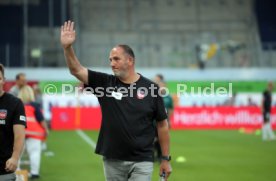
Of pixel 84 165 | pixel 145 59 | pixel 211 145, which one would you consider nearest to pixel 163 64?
pixel 145 59

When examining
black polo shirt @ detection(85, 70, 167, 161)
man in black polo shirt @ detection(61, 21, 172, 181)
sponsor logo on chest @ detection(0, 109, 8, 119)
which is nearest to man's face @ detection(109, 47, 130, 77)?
man in black polo shirt @ detection(61, 21, 172, 181)

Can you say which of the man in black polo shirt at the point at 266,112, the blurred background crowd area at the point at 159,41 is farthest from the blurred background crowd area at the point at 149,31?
the man in black polo shirt at the point at 266,112

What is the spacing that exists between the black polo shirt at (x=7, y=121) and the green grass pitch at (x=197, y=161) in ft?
21.2

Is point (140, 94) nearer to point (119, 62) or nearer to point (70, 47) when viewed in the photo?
point (119, 62)

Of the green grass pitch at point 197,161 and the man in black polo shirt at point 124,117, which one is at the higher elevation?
the man in black polo shirt at point 124,117

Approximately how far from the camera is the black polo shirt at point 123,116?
20.9 ft

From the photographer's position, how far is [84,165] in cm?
1516

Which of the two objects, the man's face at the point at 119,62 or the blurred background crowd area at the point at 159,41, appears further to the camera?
the blurred background crowd area at the point at 159,41

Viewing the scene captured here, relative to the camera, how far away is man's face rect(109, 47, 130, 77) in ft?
20.9

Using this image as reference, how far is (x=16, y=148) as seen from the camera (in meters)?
6.12

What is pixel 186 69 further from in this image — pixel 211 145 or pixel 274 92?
pixel 211 145

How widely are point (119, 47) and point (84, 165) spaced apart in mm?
9114

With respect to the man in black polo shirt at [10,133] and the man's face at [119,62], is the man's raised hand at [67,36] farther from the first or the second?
the man in black polo shirt at [10,133]

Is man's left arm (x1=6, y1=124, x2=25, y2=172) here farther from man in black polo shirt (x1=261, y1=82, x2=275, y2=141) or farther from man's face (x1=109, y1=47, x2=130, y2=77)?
man in black polo shirt (x1=261, y1=82, x2=275, y2=141)
